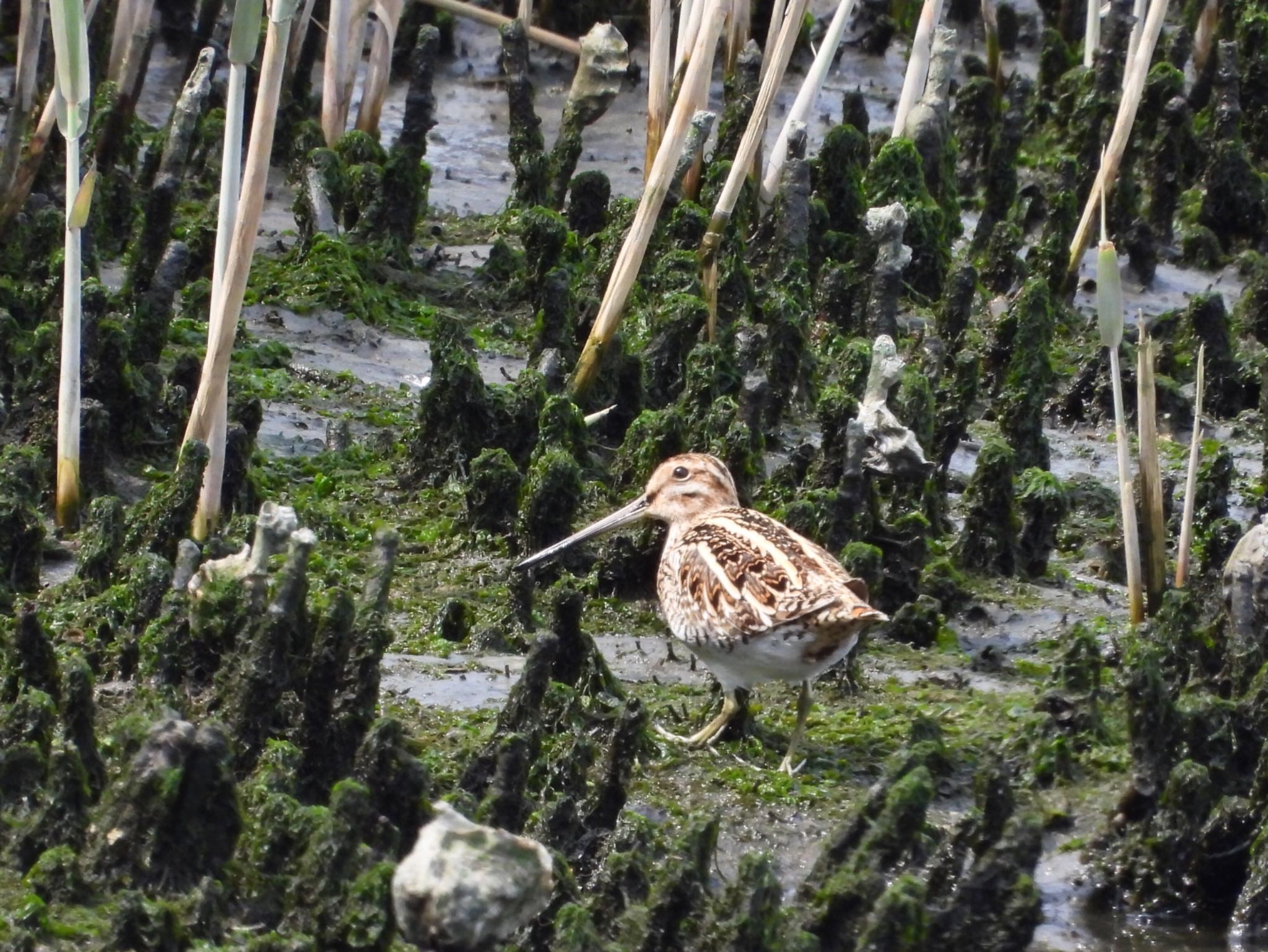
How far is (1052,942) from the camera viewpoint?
452cm

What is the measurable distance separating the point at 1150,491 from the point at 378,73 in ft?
13.2

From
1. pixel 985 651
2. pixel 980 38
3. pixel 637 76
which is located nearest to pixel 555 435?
pixel 985 651

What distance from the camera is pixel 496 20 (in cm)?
897

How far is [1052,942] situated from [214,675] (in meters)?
1.83

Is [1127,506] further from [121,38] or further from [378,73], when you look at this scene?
[121,38]

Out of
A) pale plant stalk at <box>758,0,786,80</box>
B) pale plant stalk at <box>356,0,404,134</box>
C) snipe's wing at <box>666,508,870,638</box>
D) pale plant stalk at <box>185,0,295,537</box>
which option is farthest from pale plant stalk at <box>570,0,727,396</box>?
pale plant stalk at <box>356,0,404,134</box>

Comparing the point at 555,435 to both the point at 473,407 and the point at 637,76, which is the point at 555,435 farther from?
the point at 637,76

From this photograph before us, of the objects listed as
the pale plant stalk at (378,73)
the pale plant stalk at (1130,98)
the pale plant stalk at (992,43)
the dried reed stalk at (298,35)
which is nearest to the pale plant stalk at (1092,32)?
the pale plant stalk at (992,43)

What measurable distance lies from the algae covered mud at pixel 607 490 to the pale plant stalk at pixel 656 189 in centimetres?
3

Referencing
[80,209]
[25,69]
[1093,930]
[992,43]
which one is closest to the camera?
[1093,930]

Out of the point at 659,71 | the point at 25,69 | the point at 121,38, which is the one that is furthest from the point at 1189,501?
the point at 121,38

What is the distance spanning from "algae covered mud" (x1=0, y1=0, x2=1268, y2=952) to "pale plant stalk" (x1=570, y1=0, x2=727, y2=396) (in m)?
0.03

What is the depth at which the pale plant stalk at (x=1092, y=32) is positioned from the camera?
934 centimetres

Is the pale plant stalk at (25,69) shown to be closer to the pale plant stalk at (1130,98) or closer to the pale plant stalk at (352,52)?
the pale plant stalk at (352,52)
